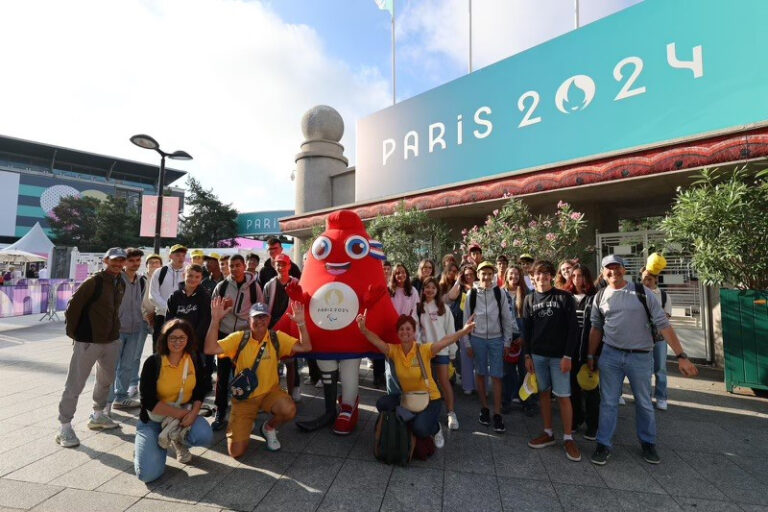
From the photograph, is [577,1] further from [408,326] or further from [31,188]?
[31,188]

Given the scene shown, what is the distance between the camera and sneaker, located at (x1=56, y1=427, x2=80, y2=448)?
377cm

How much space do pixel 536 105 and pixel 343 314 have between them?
29.3 ft

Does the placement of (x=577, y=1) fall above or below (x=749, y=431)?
above

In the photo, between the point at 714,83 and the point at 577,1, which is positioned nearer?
the point at 714,83

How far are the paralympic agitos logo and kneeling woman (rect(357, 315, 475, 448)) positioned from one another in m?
8.17

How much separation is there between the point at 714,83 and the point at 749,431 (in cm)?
696

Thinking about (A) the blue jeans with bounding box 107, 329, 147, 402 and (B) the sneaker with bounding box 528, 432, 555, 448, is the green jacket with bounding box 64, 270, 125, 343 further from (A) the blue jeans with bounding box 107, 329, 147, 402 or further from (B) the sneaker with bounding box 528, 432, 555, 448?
(B) the sneaker with bounding box 528, 432, 555, 448

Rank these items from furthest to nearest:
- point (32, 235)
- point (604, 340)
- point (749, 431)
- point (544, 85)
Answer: point (32, 235) < point (544, 85) < point (749, 431) < point (604, 340)

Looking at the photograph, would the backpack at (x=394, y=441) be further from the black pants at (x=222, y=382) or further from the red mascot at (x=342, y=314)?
the black pants at (x=222, y=382)

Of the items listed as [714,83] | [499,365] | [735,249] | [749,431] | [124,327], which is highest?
[714,83]

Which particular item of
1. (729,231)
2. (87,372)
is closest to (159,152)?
(87,372)

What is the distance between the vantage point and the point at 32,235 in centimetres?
2253

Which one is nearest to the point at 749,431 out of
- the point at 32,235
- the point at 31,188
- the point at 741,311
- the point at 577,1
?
the point at 741,311

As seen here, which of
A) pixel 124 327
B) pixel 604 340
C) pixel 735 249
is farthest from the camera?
pixel 735 249
